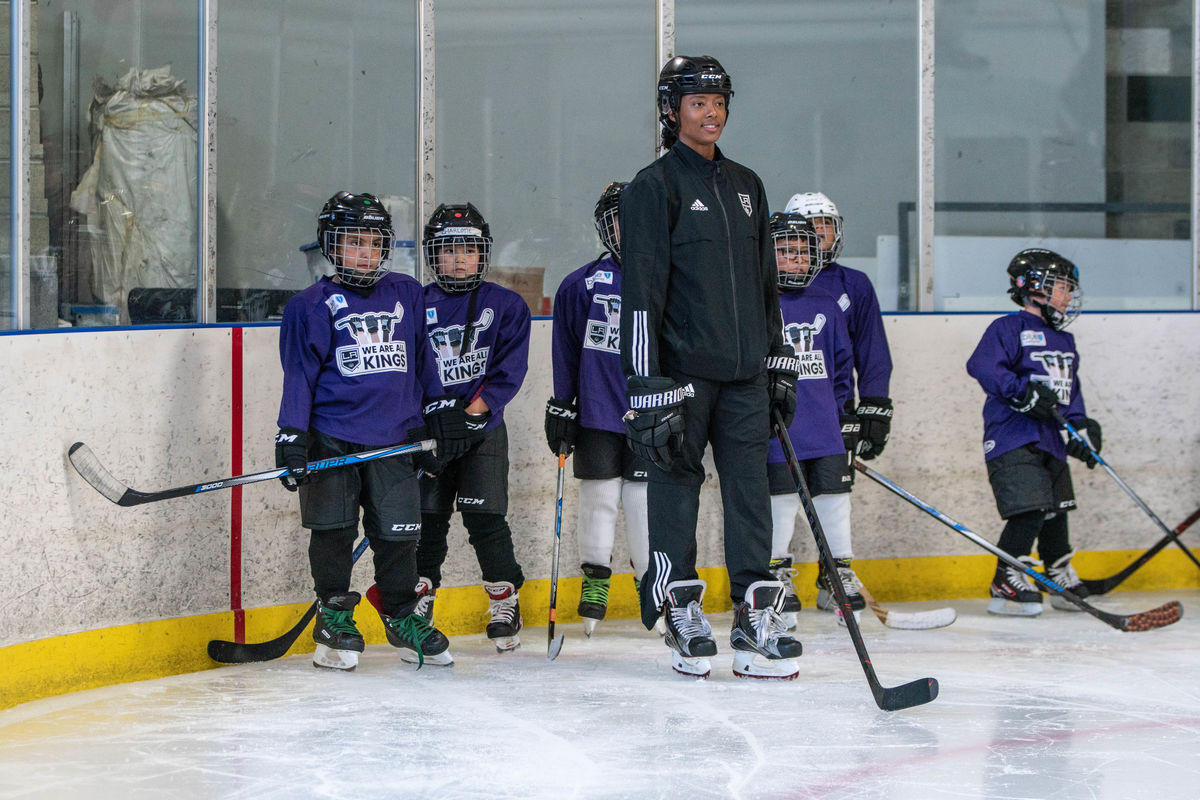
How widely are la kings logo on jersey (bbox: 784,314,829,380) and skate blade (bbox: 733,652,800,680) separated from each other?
1021 millimetres

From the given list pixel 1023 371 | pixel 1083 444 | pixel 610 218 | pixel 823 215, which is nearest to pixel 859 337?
pixel 823 215

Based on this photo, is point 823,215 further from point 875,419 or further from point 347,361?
point 347,361

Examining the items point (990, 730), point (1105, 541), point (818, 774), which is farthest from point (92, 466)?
point (1105, 541)

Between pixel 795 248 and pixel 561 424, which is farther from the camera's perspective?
pixel 795 248

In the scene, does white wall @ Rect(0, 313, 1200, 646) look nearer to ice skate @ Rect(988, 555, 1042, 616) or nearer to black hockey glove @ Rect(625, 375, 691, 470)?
ice skate @ Rect(988, 555, 1042, 616)

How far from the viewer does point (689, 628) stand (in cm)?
325

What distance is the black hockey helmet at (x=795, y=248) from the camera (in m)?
4.01

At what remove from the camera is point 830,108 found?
5.14 meters

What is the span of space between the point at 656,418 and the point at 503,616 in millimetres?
948

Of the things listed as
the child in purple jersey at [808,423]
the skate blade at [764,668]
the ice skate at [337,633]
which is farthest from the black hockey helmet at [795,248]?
the ice skate at [337,633]

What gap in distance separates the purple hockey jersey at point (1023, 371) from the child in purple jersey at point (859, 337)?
37cm

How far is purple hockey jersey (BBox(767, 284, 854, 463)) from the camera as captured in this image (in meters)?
4.00

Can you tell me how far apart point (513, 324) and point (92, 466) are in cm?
116

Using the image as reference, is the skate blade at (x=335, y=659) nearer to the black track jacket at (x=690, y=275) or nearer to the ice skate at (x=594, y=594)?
the ice skate at (x=594, y=594)
